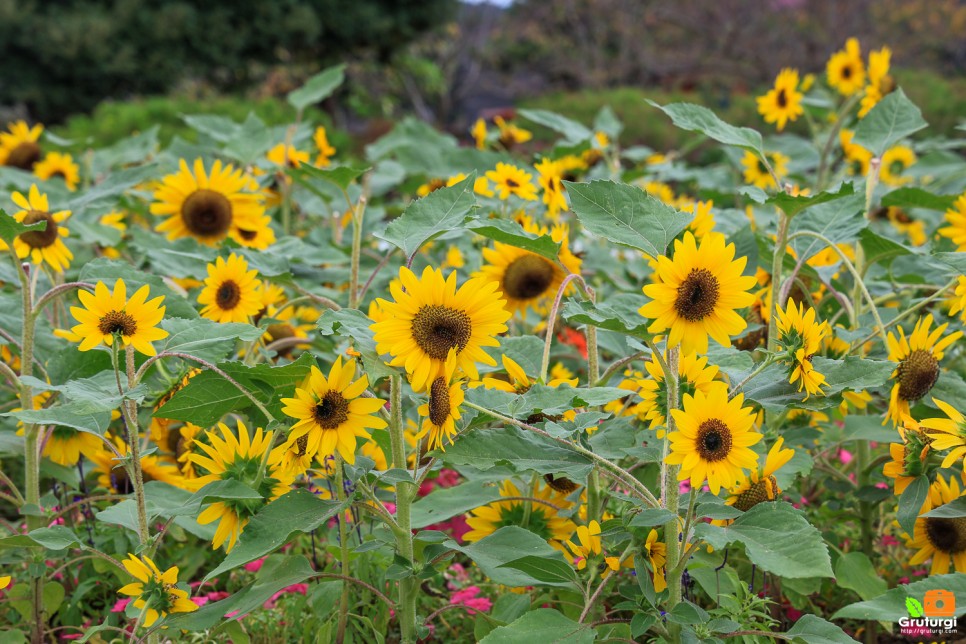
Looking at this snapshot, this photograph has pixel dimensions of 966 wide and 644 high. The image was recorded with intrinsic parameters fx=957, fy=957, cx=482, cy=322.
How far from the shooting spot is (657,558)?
159 centimetres

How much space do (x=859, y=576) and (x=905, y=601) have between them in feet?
1.38

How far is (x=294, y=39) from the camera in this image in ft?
53.2

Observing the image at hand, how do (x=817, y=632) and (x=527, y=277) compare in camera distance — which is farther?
(x=527, y=277)

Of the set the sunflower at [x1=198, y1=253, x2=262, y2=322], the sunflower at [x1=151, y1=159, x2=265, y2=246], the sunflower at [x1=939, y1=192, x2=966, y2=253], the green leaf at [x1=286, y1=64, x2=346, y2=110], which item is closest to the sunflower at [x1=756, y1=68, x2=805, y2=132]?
the sunflower at [x1=939, y1=192, x2=966, y2=253]

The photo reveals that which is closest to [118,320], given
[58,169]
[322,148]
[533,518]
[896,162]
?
[533,518]

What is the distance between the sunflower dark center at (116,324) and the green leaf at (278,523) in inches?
14.1

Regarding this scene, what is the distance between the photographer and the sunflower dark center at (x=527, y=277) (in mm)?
2092

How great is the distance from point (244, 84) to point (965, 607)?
16.5 m

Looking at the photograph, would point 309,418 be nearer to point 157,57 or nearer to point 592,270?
point 592,270

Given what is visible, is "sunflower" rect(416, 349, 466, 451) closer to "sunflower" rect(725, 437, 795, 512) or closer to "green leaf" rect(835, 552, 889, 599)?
"sunflower" rect(725, 437, 795, 512)

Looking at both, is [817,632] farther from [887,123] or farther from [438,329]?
[887,123]

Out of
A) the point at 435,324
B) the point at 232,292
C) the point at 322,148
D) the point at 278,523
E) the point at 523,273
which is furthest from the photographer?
the point at 322,148

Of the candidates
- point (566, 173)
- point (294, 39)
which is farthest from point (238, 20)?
point (566, 173)

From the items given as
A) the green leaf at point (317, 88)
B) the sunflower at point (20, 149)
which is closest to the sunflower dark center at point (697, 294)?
the green leaf at point (317, 88)
